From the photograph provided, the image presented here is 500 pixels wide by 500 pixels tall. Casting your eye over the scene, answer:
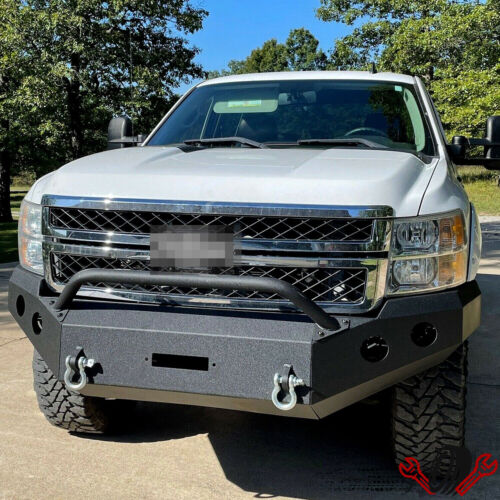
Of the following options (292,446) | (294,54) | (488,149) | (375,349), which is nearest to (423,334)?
(375,349)

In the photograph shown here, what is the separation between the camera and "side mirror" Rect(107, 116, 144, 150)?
473 cm

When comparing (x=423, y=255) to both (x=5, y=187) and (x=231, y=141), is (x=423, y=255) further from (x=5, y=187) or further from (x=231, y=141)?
(x=5, y=187)

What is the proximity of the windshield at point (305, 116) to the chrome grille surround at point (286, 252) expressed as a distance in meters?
1.11

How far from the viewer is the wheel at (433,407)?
3098 millimetres

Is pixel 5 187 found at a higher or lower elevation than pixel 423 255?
lower

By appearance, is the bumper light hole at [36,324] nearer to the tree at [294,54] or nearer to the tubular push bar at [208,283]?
the tubular push bar at [208,283]

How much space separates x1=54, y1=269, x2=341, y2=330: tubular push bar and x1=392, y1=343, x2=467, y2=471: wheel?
0.64 meters

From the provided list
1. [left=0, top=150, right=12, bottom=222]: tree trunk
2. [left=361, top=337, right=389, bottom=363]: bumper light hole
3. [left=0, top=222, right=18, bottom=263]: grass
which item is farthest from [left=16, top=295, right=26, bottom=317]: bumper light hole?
[left=0, top=150, right=12, bottom=222]: tree trunk

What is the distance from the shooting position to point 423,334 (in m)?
2.83

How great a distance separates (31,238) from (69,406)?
91cm

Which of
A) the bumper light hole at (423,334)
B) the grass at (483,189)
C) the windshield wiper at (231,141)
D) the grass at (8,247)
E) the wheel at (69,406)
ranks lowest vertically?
the grass at (483,189)

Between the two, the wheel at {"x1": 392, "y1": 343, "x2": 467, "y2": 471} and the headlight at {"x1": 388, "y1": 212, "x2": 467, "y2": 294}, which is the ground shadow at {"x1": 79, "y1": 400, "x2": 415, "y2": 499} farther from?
the headlight at {"x1": 388, "y1": 212, "x2": 467, "y2": 294}

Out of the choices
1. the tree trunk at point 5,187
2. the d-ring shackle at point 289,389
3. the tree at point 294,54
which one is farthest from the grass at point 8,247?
the tree at point 294,54

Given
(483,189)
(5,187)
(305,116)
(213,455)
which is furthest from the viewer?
(483,189)
